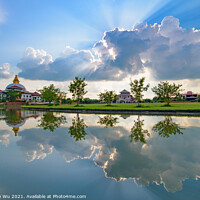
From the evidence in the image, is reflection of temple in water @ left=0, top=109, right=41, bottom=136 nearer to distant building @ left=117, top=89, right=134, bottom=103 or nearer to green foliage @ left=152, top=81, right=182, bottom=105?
green foliage @ left=152, top=81, right=182, bottom=105

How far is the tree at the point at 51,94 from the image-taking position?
59.1m

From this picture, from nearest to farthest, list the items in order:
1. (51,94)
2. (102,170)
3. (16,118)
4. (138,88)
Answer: (102,170)
(16,118)
(138,88)
(51,94)

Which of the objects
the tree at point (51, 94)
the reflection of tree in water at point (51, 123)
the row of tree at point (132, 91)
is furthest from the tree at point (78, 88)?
the reflection of tree in water at point (51, 123)

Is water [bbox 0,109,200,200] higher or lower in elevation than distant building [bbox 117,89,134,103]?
lower

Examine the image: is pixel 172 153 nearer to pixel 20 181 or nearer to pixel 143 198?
pixel 143 198

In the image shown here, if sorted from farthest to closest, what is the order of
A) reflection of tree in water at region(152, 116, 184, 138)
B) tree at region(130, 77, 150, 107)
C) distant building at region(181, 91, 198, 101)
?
distant building at region(181, 91, 198, 101), tree at region(130, 77, 150, 107), reflection of tree in water at region(152, 116, 184, 138)

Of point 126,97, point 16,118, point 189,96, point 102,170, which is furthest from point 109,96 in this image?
point 189,96

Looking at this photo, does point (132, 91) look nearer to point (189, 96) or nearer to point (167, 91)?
point (167, 91)

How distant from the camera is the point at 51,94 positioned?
194ft

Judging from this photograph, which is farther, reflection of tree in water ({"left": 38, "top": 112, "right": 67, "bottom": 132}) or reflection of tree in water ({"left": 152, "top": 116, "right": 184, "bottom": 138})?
reflection of tree in water ({"left": 38, "top": 112, "right": 67, "bottom": 132})

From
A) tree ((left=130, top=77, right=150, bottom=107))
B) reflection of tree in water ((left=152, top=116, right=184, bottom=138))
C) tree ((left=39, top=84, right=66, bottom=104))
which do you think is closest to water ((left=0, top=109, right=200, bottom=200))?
reflection of tree in water ((left=152, top=116, right=184, bottom=138))

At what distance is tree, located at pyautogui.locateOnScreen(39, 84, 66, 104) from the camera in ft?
194

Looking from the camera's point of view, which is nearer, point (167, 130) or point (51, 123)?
point (167, 130)

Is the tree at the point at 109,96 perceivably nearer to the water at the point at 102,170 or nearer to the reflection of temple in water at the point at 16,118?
the reflection of temple in water at the point at 16,118
